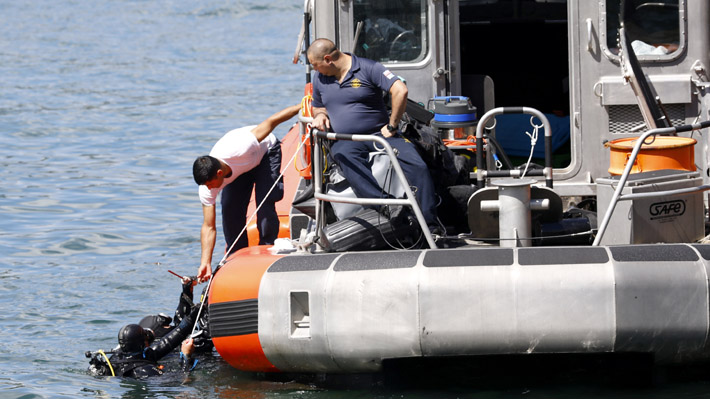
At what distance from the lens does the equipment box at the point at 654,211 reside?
6.66 m

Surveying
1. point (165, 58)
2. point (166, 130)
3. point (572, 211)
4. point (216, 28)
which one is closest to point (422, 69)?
point (572, 211)

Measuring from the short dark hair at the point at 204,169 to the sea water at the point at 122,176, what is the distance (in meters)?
1.19

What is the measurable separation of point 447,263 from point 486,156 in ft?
5.75

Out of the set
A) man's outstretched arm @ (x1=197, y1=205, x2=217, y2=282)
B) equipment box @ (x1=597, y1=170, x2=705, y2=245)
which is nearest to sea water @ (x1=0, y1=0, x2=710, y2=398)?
man's outstretched arm @ (x1=197, y1=205, x2=217, y2=282)

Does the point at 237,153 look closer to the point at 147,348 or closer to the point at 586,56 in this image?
the point at 147,348

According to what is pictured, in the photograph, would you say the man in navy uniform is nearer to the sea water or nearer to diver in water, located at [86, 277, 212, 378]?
the sea water

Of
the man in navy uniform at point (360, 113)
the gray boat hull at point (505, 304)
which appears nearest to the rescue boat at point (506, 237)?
the gray boat hull at point (505, 304)

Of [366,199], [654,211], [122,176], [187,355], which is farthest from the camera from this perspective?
[122,176]

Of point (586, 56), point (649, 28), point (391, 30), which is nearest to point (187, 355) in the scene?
point (391, 30)

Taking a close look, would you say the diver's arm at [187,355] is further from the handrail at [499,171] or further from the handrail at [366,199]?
the handrail at [499,171]

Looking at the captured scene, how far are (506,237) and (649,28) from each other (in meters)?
2.15

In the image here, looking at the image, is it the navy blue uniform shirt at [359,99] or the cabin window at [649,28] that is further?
the cabin window at [649,28]

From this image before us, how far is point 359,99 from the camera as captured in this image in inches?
280

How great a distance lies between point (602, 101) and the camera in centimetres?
787
